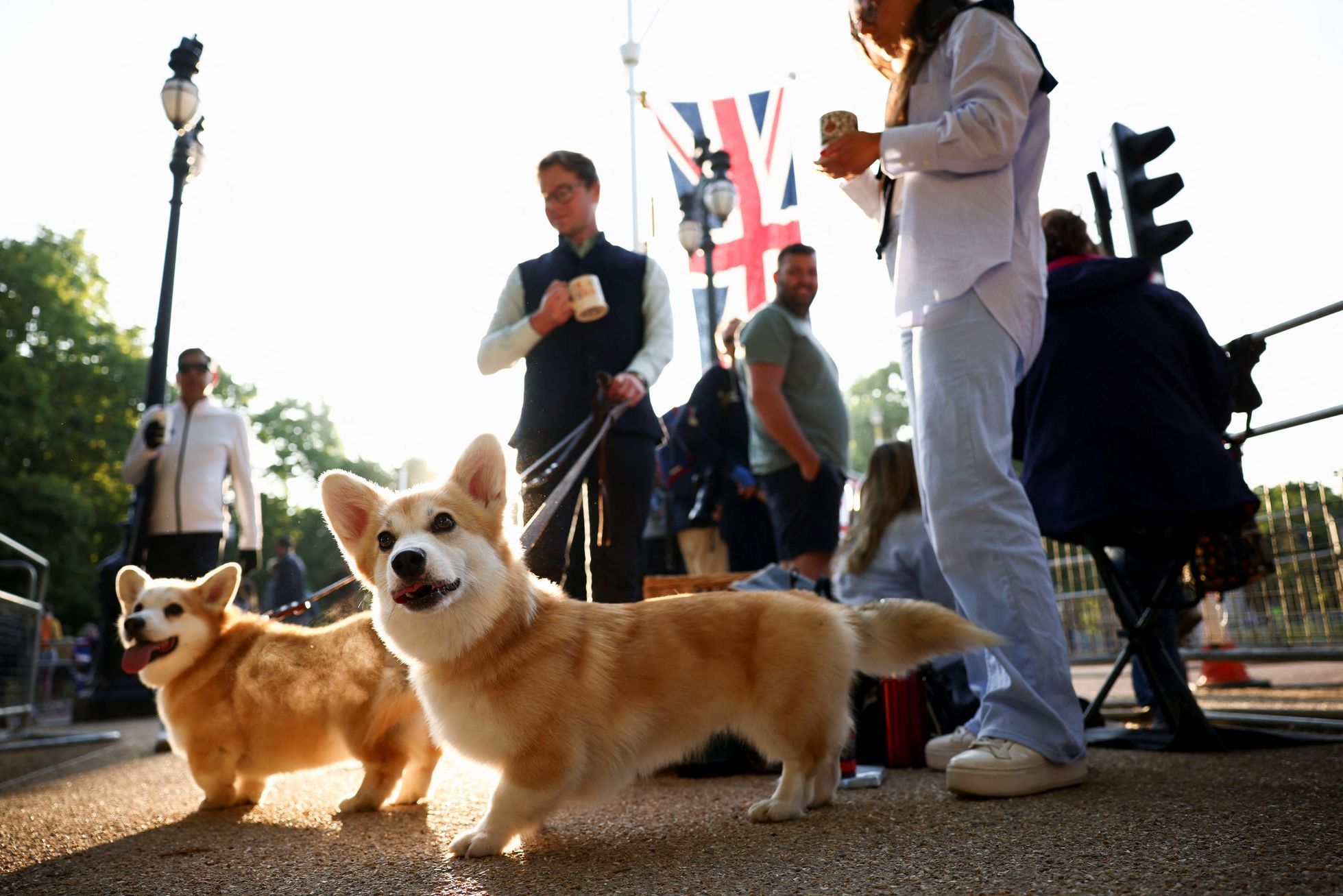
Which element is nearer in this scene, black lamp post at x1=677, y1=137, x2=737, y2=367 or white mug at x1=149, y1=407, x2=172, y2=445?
white mug at x1=149, y1=407, x2=172, y2=445

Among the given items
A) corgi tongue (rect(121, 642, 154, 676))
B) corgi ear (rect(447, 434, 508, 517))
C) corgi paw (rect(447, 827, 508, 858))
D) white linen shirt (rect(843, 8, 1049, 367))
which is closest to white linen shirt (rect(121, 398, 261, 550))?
corgi tongue (rect(121, 642, 154, 676))

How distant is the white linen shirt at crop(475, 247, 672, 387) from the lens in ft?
13.0

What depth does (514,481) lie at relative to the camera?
9.47 ft

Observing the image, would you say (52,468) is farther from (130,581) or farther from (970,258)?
(970,258)

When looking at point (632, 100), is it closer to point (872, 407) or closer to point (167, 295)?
point (167, 295)

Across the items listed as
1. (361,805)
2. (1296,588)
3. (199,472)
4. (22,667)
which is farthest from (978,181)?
(22,667)

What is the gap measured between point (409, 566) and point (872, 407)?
54.0 metres

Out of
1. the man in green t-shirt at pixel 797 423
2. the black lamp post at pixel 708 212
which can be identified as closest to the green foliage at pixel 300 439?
the black lamp post at pixel 708 212

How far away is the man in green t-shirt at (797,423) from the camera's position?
16.4 feet

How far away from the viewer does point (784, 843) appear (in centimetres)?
233

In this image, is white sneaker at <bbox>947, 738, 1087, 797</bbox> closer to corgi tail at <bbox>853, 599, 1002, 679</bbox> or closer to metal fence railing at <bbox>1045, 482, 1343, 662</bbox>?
corgi tail at <bbox>853, 599, 1002, 679</bbox>

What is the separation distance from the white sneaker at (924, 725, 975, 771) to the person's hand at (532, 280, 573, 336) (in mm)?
2253

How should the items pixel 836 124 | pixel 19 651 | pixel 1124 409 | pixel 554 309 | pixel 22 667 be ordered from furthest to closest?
pixel 22 667 < pixel 19 651 < pixel 554 309 < pixel 1124 409 < pixel 836 124

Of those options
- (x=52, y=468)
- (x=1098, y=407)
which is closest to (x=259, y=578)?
(x=52, y=468)
